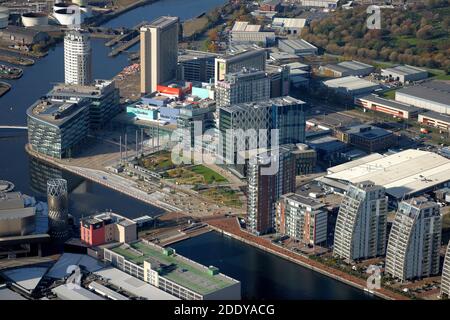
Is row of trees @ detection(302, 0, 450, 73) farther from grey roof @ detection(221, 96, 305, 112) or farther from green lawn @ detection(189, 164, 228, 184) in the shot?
green lawn @ detection(189, 164, 228, 184)

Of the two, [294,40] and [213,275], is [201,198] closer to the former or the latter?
[213,275]

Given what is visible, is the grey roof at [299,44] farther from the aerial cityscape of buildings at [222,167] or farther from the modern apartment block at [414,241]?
the modern apartment block at [414,241]

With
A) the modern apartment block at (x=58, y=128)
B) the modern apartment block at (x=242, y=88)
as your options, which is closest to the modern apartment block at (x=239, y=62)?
the modern apartment block at (x=242, y=88)

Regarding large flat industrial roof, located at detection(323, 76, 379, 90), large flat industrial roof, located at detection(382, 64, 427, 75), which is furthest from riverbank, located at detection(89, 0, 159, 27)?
large flat industrial roof, located at detection(382, 64, 427, 75)

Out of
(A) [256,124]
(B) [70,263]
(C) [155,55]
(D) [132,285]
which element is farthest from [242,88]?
(D) [132,285]
